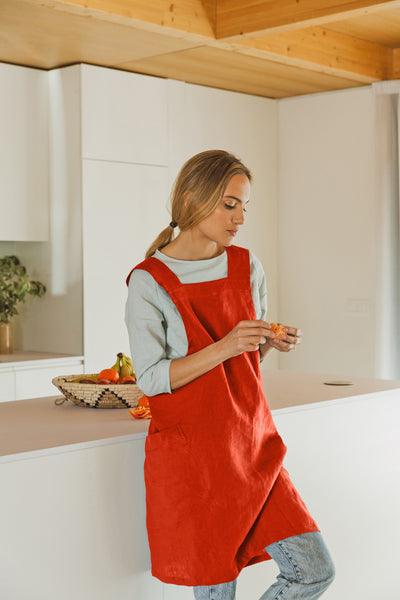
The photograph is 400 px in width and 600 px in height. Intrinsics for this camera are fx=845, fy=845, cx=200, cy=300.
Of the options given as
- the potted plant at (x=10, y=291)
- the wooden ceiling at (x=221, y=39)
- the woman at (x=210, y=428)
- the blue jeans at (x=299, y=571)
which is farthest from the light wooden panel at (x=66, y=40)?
the blue jeans at (x=299, y=571)

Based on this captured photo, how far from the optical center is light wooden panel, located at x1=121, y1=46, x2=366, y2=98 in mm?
4129

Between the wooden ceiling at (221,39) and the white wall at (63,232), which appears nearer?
the wooden ceiling at (221,39)

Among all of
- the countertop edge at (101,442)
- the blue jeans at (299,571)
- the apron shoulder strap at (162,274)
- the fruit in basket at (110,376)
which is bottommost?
the blue jeans at (299,571)

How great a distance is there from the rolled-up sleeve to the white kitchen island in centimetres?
22

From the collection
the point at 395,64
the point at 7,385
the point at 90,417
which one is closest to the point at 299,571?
the point at 90,417

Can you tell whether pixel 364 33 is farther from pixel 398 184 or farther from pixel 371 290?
pixel 371 290

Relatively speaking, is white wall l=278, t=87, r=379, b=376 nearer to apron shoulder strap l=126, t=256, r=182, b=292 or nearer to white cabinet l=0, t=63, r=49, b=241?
white cabinet l=0, t=63, r=49, b=241

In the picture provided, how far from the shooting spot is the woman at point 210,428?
1.88 m

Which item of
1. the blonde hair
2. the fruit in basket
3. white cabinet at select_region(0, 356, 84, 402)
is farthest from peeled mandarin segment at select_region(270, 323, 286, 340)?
white cabinet at select_region(0, 356, 84, 402)

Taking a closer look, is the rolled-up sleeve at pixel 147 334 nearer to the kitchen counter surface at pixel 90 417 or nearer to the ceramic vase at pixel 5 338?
the kitchen counter surface at pixel 90 417

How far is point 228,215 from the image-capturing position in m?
1.98

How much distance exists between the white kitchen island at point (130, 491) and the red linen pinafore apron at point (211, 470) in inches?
4.2

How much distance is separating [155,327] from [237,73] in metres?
2.91

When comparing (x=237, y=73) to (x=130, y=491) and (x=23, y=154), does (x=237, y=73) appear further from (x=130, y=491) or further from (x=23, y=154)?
(x=130, y=491)
